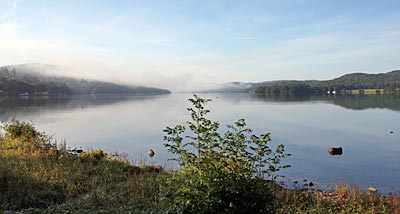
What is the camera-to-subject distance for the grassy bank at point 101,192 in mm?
6117

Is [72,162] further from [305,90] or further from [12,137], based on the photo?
[305,90]

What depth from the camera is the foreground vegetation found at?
14.7ft

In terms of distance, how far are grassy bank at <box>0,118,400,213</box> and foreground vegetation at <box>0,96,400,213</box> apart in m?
0.02

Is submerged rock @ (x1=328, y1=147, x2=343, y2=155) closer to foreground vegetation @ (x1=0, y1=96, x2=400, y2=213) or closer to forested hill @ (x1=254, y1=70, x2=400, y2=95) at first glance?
foreground vegetation @ (x1=0, y1=96, x2=400, y2=213)

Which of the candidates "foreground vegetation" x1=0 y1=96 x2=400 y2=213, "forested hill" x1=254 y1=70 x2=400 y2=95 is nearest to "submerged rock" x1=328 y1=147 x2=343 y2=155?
"foreground vegetation" x1=0 y1=96 x2=400 y2=213

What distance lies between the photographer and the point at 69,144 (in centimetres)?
2688

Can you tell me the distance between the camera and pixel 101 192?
8.25 metres

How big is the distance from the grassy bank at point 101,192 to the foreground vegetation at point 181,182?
2cm

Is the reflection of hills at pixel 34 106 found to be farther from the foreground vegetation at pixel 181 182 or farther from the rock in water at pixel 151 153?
the foreground vegetation at pixel 181 182

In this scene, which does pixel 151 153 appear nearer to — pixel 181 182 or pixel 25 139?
pixel 25 139

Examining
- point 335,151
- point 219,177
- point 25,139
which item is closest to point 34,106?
point 25,139

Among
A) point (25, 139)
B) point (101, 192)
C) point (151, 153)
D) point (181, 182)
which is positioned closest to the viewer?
point (181, 182)

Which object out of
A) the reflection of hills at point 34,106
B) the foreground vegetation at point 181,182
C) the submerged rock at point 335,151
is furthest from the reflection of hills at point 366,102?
the reflection of hills at point 34,106

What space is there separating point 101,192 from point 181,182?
13.9ft
